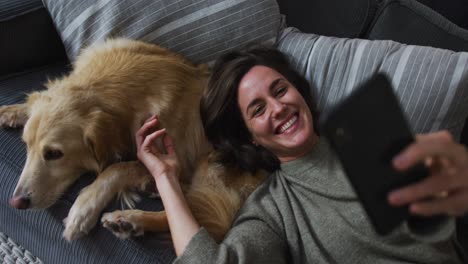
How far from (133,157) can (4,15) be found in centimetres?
65

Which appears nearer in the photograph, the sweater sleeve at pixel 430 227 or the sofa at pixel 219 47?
the sweater sleeve at pixel 430 227

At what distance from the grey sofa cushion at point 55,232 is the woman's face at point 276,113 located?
1.18 ft

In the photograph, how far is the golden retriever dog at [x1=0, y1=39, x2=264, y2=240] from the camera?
123 centimetres

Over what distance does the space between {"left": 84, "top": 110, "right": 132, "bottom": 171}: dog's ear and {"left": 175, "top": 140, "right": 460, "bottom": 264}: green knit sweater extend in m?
0.40

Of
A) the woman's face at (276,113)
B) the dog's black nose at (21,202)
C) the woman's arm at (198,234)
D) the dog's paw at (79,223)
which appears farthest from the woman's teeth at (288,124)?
the dog's black nose at (21,202)

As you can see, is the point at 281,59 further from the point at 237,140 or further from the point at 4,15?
the point at 4,15

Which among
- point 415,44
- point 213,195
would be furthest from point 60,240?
point 415,44

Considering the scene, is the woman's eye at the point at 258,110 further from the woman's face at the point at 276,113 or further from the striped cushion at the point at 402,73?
the striped cushion at the point at 402,73

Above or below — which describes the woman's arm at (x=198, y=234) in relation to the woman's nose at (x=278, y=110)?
below

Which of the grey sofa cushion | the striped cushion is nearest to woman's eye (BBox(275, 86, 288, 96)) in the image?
the striped cushion

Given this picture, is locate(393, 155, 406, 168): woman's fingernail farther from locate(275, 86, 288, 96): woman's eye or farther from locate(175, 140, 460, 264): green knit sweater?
locate(275, 86, 288, 96): woman's eye

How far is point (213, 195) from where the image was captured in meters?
1.29

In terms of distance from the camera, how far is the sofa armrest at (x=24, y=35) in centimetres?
153

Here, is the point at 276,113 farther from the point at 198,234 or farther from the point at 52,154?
the point at 52,154
